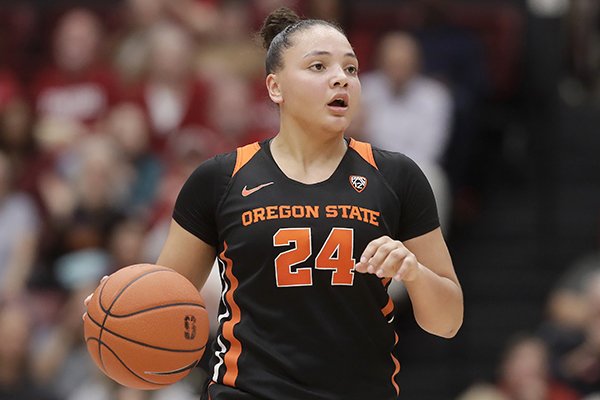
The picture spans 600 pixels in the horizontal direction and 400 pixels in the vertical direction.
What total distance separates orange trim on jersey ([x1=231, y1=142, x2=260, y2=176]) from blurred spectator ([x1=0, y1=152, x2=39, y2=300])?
16.9ft

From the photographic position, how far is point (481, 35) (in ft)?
34.6

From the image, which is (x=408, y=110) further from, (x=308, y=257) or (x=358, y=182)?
(x=308, y=257)

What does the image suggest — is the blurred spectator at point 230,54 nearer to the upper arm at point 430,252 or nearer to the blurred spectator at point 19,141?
the blurred spectator at point 19,141

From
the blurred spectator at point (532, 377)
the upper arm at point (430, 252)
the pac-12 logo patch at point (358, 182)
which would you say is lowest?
the blurred spectator at point (532, 377)

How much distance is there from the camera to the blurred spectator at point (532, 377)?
834cm

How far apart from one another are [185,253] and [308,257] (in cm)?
53

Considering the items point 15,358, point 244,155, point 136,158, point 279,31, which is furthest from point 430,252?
point 136,158

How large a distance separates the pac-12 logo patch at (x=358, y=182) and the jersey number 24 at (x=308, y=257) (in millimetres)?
189

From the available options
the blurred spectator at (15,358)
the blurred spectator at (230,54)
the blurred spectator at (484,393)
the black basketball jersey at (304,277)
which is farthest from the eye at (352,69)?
the blurred spectator at (230,54)

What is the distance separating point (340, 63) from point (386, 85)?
5.56 meters

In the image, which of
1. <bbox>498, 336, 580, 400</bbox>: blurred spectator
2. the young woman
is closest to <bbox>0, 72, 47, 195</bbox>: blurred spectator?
<bbox>498, 336, 580, 400</bbox>: blurred spectator

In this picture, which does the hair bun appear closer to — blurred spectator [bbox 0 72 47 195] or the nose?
the nose

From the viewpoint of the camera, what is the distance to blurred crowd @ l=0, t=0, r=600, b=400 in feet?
28.8

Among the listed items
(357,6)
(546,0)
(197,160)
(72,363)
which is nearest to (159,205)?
(197,160)
